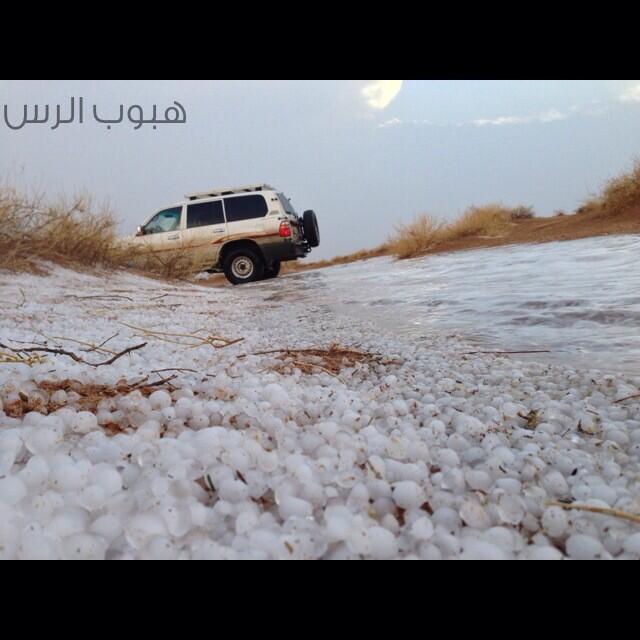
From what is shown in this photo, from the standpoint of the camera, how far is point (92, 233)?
509 cm

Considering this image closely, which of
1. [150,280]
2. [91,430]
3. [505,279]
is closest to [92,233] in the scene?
[150,280]

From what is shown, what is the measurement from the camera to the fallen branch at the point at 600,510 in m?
0.70

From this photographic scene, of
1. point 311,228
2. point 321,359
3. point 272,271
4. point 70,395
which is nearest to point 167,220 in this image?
point 272,271

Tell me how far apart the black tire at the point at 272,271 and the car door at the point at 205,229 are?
0.52m

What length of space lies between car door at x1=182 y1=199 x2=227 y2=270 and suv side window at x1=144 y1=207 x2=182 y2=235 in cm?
10

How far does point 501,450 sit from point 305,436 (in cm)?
33

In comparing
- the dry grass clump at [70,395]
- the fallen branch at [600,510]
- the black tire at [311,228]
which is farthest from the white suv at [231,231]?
the fallen branch at [600,510]

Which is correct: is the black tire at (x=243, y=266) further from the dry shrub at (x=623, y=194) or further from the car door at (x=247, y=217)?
the dry shrub at (x=623, y=194)

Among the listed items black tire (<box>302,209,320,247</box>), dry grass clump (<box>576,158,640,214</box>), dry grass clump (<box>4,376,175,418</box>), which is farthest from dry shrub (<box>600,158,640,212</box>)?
dry grass clump (<box>4,376,175,418</box>)

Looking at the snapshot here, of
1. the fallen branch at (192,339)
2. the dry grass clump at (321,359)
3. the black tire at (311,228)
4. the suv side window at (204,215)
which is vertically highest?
the suv side window at (204,215)

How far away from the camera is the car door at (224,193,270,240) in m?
5.39

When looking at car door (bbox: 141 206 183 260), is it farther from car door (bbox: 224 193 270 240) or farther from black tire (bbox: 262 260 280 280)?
black tire (bbox: 262 260 280 280)

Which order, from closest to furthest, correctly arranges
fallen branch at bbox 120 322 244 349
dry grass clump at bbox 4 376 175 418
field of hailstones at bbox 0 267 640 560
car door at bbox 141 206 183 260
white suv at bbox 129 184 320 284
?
field of hailstones at bbox 0 267 640 560
dry grass clump at bbox 4 376 175 418
fallen branch at bbox 120 322 244 349
car door at bbox 141 206 183 260
white suv at bbox 129 184 320 284
